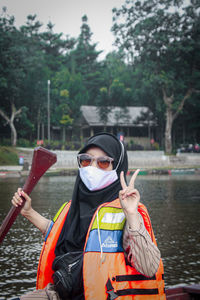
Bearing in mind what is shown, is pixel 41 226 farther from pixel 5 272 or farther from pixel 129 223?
pixel 5 272

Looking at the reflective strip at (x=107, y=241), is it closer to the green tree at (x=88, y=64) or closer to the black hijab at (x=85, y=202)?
the black hijab at (x=85, y=202)

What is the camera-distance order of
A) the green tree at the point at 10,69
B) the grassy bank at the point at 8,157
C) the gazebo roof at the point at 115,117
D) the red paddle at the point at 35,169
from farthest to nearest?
the gazebo roof at the point at 115,117 < the green tree at the point at 10,69 < the grassy bank at the point at 8,157 < the red paddle at the point at 35,169

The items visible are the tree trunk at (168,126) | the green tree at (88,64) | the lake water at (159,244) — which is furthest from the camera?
the green tree at (88,64)

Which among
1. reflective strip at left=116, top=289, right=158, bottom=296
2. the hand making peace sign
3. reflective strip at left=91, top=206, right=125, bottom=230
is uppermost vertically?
the hand making peace sign

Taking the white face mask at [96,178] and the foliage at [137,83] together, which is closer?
the white face mask at [96,178]

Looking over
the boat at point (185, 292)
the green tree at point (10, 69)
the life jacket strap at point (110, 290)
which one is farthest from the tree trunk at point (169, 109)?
the life jacket strap at point (110, 290)

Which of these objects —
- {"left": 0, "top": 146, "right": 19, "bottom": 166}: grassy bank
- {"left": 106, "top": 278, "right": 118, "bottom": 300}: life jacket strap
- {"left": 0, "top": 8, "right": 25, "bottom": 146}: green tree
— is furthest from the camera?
{"left": 0, "top": 8, "right": 25, "bottom": 146}: green tree

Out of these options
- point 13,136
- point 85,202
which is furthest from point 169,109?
point 85,202

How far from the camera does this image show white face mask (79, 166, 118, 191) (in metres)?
2.74

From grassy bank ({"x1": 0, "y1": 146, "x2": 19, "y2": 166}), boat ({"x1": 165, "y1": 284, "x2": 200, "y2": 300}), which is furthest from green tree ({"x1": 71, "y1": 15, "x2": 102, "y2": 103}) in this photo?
boat ({"x1": 165, "y1": 284, "x2": 200, "y2": 300})

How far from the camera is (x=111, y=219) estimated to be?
8.06 ft

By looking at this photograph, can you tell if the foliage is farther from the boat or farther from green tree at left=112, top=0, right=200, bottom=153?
the boat

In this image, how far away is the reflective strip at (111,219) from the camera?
8.03 ft

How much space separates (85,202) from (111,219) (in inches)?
15.1
